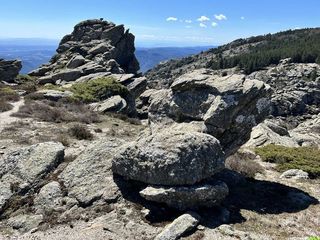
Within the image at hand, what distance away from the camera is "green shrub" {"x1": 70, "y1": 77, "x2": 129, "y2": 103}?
50.0 metres

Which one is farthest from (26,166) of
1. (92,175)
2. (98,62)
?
(98,62)

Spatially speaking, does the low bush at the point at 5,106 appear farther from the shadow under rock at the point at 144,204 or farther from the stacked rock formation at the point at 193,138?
the shadow under rock at the point at 144,204

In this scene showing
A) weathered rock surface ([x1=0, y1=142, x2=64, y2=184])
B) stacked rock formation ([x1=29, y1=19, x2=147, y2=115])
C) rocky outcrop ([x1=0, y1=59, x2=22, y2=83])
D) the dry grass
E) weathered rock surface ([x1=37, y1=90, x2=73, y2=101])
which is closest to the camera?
weathered rock surface ([x1=0, y1=142, x2=64, y2=184])

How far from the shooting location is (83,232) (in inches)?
620

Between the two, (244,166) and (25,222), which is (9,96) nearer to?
(244,166)

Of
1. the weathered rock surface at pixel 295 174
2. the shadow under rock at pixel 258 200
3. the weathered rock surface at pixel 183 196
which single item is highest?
the weathered rock surface at pixel 183 196

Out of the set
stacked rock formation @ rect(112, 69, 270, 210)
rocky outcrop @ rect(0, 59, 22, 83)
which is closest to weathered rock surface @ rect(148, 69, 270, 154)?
stacked rock formation @ rect(112, 69, 270, 210)

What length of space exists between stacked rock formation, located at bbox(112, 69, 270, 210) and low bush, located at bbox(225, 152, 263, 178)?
224cm

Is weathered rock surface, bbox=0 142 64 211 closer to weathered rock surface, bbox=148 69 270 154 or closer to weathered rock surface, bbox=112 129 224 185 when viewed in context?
weathered rock surface, bbox=112 129 224 185

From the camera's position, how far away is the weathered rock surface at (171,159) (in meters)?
17.1

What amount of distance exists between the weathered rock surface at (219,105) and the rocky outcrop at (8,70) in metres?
45.4

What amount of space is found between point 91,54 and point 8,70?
15851mm

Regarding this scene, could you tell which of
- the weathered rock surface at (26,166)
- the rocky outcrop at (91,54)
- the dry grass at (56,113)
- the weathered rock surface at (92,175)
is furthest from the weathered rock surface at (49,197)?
the rocky outcrop at (91,54)

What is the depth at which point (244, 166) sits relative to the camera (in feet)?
81.0
